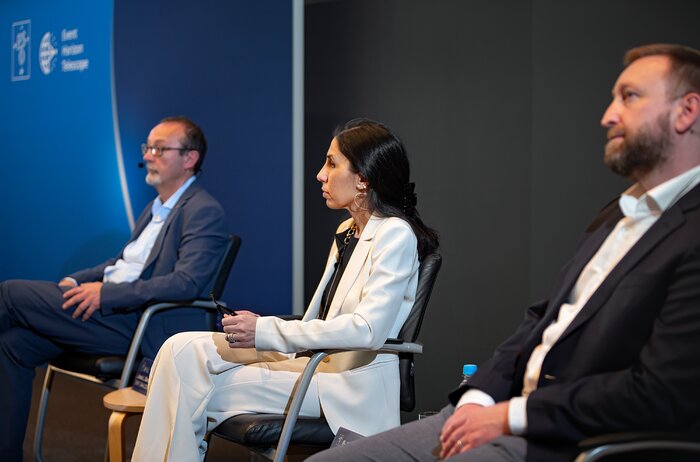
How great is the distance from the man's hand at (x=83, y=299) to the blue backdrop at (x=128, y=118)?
1.16m

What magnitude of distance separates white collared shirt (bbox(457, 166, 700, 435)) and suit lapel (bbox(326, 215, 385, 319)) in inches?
33.8

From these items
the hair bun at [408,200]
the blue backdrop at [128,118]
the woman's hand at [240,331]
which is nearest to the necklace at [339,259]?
the hair bun at [408,200]

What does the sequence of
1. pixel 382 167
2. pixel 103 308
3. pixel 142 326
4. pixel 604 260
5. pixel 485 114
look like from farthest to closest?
pixel 485 114 < pixel 103 308 < pixel 142 326 < pixel 382 167 < pixel 604 260

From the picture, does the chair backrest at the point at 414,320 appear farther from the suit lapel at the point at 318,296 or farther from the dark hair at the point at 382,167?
the suit lapel at the point at 318,296

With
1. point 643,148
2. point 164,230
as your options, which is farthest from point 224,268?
point 643,148

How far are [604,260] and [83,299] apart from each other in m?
2.60

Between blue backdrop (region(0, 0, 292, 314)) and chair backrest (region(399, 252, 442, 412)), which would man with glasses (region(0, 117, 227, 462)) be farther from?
chair backrest (region(399, 252, 442, 412))

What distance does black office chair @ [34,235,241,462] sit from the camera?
3664 mm

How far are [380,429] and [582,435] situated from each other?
1114 mm

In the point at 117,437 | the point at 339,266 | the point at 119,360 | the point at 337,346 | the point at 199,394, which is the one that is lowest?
the point at 117,437

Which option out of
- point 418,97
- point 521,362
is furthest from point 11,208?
point 521,362

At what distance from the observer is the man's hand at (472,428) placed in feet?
6.14

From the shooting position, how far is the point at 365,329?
262 centimetres

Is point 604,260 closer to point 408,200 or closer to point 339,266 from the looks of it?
point 408,200
